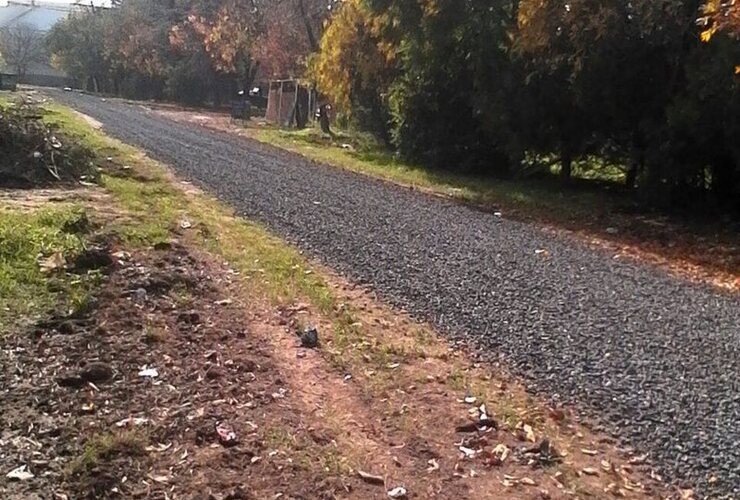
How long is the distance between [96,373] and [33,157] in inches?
325

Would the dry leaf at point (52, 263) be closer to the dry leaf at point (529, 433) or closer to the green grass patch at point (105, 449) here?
the green grass patch at point (105, 449)

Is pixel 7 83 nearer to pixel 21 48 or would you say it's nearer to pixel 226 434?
pixel 21 48

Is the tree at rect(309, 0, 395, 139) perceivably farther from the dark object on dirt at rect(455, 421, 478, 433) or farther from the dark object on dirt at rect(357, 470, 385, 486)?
the dark object on dirt at rect(357, 470, 385, 486)

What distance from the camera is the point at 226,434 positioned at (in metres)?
4.16

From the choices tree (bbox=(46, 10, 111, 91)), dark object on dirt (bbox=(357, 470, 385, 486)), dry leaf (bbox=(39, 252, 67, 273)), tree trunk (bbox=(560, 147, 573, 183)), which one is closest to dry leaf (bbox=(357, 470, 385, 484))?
dark object on dirt (bbox=(357, 470, 385, 486))

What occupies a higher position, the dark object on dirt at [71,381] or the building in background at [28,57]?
the building in background at [28,57]

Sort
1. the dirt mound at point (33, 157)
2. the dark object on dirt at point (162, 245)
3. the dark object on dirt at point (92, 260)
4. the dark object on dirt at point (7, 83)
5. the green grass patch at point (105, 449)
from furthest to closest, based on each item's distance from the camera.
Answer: the dark object on dirt at point (7, 83), the dirt mound at point (33, 157), the dark object on dirt at point (162, 245), the dark object on dirt at point (92, 260), the green grass patch at point (105, 449)

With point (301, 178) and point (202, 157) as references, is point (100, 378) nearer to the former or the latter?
point (301, 178)

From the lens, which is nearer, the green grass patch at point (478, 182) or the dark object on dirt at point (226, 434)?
the dark object on dirt at point (226, 434)

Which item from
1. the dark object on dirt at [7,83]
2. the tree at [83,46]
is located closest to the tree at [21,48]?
the tree at [83,46]

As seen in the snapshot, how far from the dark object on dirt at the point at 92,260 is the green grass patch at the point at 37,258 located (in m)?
0.10

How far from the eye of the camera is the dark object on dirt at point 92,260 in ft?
23.5

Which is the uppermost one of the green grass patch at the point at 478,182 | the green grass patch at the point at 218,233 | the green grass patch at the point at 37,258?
the green grass patch at the point at 37,258

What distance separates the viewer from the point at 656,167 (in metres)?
13.8
